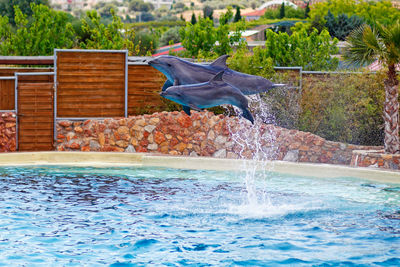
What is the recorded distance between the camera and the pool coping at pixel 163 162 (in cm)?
1394

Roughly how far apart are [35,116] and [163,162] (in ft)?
15.9

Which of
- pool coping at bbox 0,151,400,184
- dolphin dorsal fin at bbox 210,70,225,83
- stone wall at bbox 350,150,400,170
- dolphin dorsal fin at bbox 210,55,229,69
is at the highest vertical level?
dolphin dorsal fin at bbox 210,55,229,69

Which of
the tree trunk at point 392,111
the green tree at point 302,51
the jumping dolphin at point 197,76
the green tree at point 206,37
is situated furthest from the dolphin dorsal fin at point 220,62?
the green tree at point 206,37

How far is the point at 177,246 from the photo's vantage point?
835cm

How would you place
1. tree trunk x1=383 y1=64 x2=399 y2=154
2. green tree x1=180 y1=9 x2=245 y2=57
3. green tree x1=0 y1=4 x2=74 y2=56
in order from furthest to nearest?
green tree x1=0 y1=4 x2=74 y2=56, green tree x1=180 y1=9 x2=245 y2=57, tree trunk x1=383 y1=64 x2=399 y2=154

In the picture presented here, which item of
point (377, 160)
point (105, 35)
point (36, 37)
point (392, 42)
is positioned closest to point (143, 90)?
point (377, 160)

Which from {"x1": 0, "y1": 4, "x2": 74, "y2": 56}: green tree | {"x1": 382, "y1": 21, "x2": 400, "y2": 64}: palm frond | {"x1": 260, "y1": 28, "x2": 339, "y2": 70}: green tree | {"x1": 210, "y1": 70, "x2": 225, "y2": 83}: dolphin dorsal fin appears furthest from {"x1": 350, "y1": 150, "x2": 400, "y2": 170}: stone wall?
{"x1": 0, "y1": 4, "x2": 74, "y2": 56}: green tree

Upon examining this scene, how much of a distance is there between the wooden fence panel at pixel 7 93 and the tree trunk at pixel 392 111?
33.8 ft

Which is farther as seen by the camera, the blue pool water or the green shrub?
the green shrub

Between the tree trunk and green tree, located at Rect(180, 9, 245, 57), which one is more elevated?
green tree, located at Rect(180, 9, 245, 57)

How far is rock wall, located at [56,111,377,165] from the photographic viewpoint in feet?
53.6

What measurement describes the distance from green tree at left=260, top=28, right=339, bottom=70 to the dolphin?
2118cm

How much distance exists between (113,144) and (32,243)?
903 cm

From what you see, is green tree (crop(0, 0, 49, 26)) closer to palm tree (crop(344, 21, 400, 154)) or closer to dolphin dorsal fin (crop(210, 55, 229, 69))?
palm tree (crop(344, 21, 400, 154))
